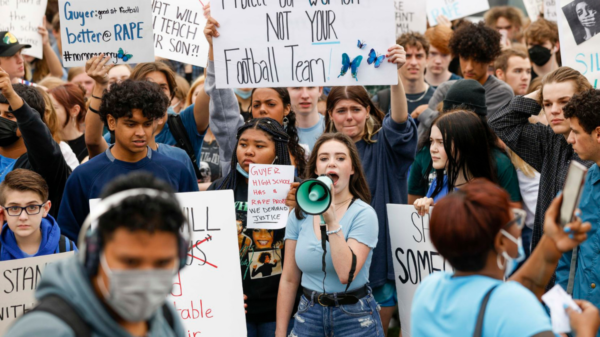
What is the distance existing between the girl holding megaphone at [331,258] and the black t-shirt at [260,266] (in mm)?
159

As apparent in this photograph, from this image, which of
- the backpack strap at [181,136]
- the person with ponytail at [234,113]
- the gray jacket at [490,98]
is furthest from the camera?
the gray jacket at [490,98]

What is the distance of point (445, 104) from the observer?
5.22 meters

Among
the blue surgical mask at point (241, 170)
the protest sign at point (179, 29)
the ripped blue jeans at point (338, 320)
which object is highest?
the protest sign at point (179, 29)

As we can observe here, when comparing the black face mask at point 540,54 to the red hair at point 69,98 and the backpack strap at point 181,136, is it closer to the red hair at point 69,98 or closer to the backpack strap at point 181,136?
the backpack strap at point 181,136

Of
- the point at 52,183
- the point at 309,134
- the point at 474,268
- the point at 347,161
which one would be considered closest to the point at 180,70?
the point at 309,134

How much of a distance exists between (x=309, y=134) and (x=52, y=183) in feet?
7.00

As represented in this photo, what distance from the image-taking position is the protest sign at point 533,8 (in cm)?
894

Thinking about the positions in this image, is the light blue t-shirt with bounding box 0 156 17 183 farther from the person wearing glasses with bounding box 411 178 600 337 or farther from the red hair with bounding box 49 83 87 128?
the person wearing glasses with bounding box 411 178 600 337

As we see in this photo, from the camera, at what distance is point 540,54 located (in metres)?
7.92

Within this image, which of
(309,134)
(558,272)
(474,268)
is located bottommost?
(558,272)

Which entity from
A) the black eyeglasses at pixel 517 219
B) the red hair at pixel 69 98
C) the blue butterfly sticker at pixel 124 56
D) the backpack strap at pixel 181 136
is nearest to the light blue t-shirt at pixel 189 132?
the backpack strap at pixel 181 136

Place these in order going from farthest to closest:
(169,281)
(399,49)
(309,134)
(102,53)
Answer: (309,134)
(102,53)
(399,49)
(169,281)

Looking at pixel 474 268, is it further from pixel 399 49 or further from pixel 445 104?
pixel 445 104

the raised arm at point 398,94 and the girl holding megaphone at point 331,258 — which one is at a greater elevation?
the raised arm at point 398,94
